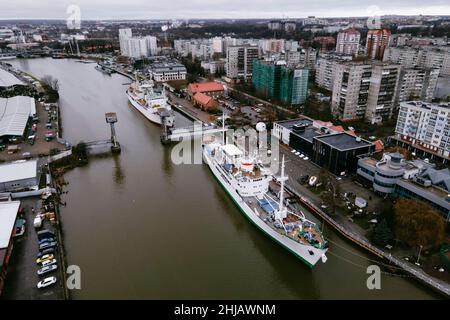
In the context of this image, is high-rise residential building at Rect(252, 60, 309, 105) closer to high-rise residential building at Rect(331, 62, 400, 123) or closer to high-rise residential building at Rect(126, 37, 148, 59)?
high-rise residential building at Rect(331, 62, 400, 123)

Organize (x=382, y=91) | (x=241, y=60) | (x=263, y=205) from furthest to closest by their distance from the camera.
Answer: (x=241, y=60), (x=382, y=91), (x=263, y=205)

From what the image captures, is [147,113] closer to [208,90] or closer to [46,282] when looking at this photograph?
[208,90]

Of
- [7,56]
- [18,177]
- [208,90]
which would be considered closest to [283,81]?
[208,90]

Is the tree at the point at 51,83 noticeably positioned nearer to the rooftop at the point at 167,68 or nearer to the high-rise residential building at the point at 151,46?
the rooftop at the point at 167,68

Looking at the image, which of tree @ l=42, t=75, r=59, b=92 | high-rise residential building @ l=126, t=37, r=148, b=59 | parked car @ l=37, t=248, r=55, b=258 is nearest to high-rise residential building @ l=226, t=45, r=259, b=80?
tree @ l=42, t=75, r=59, b=92

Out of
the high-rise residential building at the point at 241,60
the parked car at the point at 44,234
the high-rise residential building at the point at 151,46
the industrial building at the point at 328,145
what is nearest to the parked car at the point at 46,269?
the parked car at the point at 44,234
